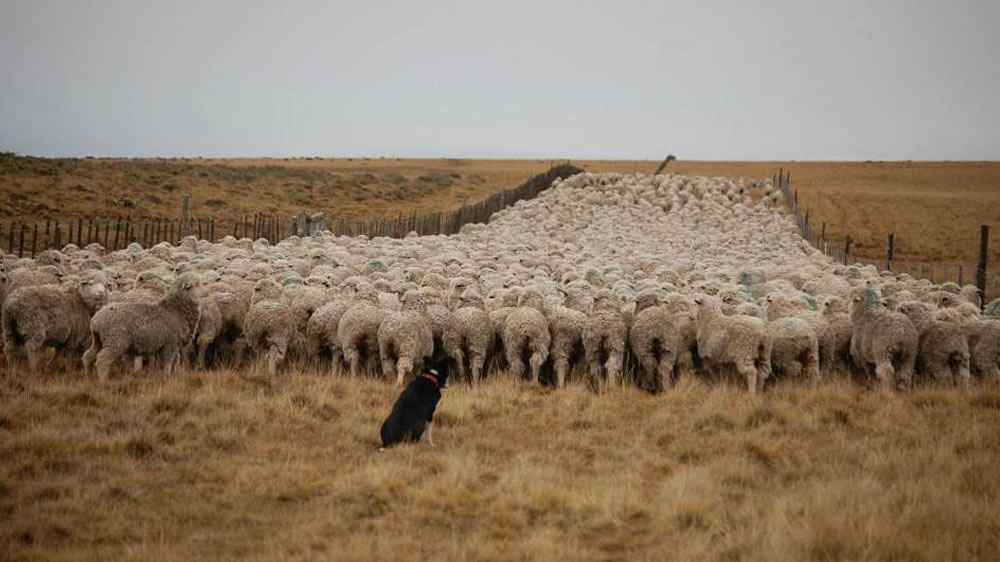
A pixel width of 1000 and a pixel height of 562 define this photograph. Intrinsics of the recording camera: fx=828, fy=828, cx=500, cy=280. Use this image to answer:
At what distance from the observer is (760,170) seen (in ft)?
241

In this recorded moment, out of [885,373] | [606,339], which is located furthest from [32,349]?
[885,373]

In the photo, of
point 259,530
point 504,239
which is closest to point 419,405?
point 259,530

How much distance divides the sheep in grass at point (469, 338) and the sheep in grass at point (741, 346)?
2.72 m

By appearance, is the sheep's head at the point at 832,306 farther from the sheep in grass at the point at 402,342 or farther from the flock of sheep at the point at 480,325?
the sheep in grass at the point at 402,342

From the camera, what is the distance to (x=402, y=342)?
9820 millimetres

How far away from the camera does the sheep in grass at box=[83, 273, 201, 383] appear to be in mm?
9008

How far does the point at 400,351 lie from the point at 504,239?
1449 cm

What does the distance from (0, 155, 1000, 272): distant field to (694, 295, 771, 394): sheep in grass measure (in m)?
26.5

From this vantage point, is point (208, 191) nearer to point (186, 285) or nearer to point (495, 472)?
point (186, 285)

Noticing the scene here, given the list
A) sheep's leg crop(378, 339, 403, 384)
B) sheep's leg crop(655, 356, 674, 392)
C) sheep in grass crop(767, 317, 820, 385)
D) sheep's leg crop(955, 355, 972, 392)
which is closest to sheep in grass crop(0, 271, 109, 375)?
sheep's leg crop(378, 339, 403, 384)

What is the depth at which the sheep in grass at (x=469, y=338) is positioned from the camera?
10.5m

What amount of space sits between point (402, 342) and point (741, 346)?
400 cm

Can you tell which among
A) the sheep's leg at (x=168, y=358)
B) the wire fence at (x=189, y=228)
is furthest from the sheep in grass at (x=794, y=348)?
the wire fence at (x=189, y=228)

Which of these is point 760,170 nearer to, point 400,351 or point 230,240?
point 230,240
